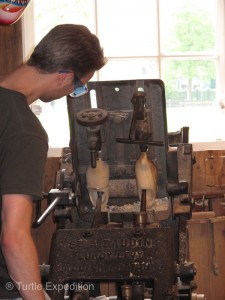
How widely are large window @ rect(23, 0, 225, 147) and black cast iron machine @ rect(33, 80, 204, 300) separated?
65 centimetres

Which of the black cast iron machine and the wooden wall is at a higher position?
the wooden wall

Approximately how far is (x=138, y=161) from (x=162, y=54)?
41.5 inches

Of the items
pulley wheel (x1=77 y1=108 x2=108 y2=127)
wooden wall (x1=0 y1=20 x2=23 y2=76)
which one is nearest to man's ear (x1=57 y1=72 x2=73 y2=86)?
pulley wheel (x1=77 y1=108 x2=108 y2=127)

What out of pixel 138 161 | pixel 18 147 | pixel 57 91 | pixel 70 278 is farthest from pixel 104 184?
pixel 18 147

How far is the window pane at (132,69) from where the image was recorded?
2980 mm

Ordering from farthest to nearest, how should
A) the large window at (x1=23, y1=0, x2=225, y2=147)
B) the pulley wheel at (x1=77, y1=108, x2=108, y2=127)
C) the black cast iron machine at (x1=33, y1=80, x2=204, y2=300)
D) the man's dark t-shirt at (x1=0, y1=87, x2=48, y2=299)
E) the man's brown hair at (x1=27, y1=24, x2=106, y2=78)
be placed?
the large window at (x1=23, y1=0, x2=225, y2=147), the pulley wheel at (x1=77, y1=108, x2=108, y2=127), the black cast iron machine at (x1=33, y1=80, x2=204, y2=300), the man's brown hair at (x1=27, y1=24, x2=106, y2=78), the man's dark t-shirt at (x1=0, y1=87, x2=48, y2=299)

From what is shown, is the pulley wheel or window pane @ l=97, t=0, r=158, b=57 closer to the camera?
the pulley wheel

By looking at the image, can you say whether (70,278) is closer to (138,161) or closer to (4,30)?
(138,161)

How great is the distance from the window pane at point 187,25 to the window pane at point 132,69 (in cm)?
10

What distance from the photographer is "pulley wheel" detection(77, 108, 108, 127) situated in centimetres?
194

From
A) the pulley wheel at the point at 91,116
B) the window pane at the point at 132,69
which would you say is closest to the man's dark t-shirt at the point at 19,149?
the pulley wheel at the point at 91,116

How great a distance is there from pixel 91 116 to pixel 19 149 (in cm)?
77

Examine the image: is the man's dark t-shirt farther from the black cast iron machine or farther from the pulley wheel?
the pulley wheel

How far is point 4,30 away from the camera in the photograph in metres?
2.79
